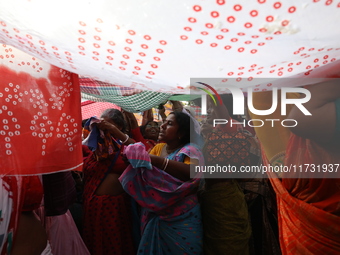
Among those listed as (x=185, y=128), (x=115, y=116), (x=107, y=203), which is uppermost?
(x=115, y=116)

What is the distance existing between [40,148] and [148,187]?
3.15 feet

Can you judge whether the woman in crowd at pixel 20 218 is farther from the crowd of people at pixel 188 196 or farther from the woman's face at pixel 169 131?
the woman's face at pixel 169 131

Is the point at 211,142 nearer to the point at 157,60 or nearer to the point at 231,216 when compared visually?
the point at 231,216

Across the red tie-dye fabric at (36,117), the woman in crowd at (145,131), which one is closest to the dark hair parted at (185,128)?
the woman in crowd at (145,131)

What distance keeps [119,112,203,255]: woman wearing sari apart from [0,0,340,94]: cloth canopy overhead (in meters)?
1.02

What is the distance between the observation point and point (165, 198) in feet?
6.68

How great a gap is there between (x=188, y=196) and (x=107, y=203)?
2.41 feet

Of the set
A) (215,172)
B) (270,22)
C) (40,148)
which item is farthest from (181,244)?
(270,22)

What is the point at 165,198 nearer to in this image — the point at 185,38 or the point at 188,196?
the point at 188,196

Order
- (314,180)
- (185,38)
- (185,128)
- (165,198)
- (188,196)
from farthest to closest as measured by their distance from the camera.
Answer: (185,128)
(188,196)
(165,198)
(314,180)
(185,38)

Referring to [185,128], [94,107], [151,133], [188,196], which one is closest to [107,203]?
[188,196]

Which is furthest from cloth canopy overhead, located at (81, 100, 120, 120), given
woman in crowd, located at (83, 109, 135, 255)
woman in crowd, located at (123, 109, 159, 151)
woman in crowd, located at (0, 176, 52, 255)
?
woman in crowd, located at (0, 176, 52, 255)

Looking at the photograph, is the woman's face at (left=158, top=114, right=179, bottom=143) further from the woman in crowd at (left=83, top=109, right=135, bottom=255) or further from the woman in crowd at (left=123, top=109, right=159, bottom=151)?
the woman in crowd at (left=123, top=109, right=159, bottom=151)

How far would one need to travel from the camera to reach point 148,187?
6.77 ft
